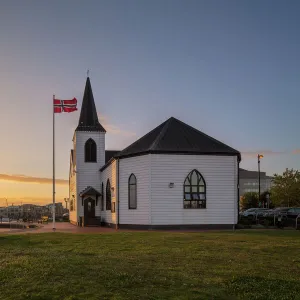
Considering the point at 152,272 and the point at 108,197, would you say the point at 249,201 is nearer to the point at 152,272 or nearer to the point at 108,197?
the point at 108,197

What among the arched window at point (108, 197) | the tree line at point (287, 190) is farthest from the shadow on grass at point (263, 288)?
the tree line at point (287, 190)

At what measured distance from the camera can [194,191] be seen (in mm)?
28172

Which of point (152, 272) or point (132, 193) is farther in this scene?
point (132, 193)

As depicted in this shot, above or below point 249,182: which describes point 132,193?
below

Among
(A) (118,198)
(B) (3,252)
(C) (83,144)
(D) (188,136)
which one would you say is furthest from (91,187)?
(B) (3,252)

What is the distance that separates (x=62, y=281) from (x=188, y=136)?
2119 cm

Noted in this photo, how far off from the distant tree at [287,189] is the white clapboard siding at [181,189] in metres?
34.8

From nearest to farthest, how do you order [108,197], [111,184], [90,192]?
[111,184] → [108,197] → [90,192]

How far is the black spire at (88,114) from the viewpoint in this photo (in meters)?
38.6

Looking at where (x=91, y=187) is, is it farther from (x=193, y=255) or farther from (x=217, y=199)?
(x=193, y=255)

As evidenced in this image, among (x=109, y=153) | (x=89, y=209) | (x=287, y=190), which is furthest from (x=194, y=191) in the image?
(x=287, y=190)

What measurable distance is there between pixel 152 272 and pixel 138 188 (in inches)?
697

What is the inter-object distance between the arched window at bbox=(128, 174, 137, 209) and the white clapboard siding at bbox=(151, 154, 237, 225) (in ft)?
5.78

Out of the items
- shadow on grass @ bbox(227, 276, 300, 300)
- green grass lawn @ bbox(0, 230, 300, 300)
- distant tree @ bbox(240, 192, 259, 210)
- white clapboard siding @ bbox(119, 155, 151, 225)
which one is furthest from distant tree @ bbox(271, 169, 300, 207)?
shadow on grass @ bbox(227, 276, 300, 300)
